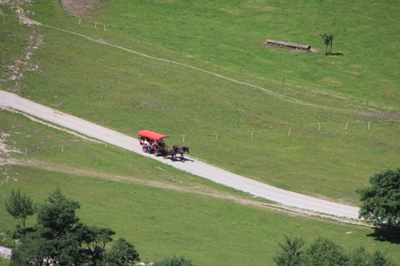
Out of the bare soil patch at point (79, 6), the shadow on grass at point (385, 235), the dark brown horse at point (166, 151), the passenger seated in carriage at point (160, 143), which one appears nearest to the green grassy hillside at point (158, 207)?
the shadow on grass at point (385, 235)

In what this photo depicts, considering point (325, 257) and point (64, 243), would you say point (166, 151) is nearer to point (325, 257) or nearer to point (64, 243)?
point (64, 243)

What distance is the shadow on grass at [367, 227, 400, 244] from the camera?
6981cm

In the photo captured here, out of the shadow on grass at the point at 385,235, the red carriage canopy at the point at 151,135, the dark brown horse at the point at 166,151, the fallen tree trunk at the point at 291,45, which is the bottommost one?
the shadow on grass at the point at 385,235

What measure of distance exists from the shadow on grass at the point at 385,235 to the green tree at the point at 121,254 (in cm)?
2733

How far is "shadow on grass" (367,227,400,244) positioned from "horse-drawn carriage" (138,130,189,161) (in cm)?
2620

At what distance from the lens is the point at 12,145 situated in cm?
8500

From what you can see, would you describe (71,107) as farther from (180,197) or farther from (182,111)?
(180,197)

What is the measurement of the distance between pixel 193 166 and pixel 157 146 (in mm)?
5697

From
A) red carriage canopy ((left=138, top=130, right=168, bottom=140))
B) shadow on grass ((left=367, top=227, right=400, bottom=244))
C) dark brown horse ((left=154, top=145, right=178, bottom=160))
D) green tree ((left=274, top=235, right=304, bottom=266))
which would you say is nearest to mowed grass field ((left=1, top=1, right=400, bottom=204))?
dark brown horse ((left=154, top=145, right=178, bottom=160))

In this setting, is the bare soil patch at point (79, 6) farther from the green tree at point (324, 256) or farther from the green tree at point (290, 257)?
the green tree at point (324, 256)

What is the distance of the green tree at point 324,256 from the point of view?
51984 mm

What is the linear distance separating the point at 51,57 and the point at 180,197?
4987 cm

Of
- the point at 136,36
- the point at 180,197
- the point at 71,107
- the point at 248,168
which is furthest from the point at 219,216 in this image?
the point at 136,36

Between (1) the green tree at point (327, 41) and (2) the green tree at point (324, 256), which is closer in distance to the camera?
(2) the green tree at point (324, 256)
